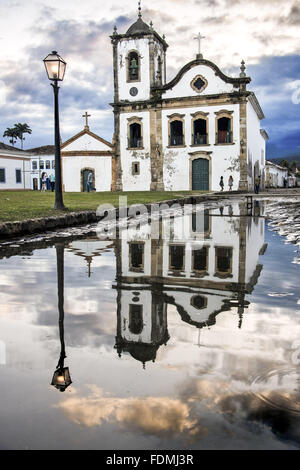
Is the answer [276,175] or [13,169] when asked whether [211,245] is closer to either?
[13,169]

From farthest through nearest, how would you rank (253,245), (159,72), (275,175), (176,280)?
(275,175)
(159,72)
(253,245)
(176,280)

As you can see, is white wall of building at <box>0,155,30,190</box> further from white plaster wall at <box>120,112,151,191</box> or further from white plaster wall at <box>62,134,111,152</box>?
white plaster wall at <box>120,112,151,191</box>

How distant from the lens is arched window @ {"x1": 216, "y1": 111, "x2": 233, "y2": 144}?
35.0 meters

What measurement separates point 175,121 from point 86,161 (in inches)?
341

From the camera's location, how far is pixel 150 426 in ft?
4.79

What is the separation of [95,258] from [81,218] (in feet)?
14.4

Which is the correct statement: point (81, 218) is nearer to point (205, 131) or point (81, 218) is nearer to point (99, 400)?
point (99, 400)

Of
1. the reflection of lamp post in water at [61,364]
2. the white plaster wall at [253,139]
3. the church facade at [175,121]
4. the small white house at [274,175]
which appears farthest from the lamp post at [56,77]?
the small white house at [274,175]

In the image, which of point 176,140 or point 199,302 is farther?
point 176,140

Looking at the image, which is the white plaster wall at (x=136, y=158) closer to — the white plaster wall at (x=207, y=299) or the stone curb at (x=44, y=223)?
the stone curb at (x=44, y=223)

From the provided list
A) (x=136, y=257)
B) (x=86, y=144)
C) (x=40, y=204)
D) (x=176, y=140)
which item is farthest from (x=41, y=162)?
(x=136, y=257)

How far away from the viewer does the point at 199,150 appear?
36.1 metres

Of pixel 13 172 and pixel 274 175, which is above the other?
pixel 274 175

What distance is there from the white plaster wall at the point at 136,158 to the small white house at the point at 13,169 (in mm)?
11414
